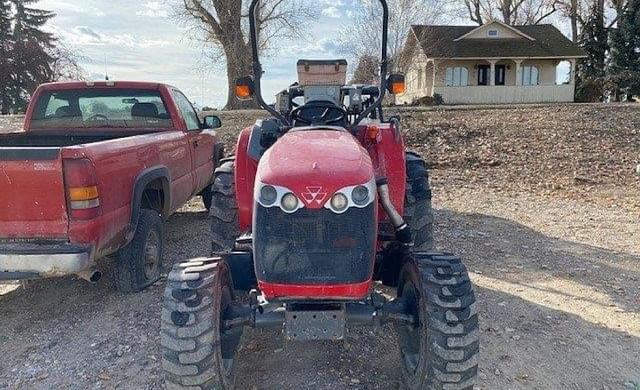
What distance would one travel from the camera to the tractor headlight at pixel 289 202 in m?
2.81

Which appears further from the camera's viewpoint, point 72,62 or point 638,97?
point 638,97

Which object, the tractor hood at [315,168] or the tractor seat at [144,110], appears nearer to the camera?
the tractor hood at [315,168]

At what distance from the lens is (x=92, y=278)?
4414 millimetres

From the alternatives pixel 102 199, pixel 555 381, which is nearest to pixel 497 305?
A: pixel 555 381

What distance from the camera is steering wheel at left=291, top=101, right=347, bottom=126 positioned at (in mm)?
4098

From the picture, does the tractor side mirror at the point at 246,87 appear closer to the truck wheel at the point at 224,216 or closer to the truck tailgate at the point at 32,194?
the truck wheel at the point at 224,216

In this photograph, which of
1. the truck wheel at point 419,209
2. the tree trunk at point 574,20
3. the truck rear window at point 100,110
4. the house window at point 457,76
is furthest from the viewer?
the tree trunk at point 574,20

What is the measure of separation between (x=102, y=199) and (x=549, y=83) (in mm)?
34422

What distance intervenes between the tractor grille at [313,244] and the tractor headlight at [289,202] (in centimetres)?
3

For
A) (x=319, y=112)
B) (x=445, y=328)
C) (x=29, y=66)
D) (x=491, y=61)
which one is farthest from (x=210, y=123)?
(x=491, y=61)

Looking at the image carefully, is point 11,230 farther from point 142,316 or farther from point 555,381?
point 555,381

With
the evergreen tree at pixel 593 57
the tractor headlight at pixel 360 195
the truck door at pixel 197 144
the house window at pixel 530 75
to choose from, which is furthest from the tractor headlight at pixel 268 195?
the evergreen tree at pixel 593 57

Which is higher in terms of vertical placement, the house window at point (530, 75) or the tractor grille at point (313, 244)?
the house window at point (530, 75)

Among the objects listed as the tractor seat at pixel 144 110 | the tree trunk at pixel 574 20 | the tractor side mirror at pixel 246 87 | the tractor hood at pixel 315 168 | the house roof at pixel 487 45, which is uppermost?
the tree trunk at pixel 574 20
